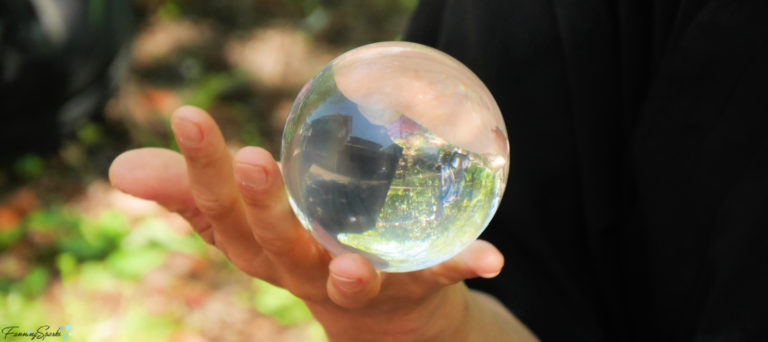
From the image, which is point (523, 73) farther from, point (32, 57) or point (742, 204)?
point (32, 57)

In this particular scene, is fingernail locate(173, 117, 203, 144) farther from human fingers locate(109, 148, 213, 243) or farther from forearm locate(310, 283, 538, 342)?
forearm locate(310, 283, 538, 342)

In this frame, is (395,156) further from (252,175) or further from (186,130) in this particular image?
(186,130)

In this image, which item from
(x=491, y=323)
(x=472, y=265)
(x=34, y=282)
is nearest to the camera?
(x=472, y=265)

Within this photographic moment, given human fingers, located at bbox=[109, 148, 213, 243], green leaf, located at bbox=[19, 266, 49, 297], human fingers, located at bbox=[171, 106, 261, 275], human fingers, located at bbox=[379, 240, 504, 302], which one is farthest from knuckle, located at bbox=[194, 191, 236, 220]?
green leaf, located at bbox=[19, 266, 49, 297]

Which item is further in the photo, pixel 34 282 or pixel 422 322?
pixel 34 282

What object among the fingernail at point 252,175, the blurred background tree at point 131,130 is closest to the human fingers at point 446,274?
the fingernail at point 252,175

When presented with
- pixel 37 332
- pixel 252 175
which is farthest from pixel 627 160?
pixel 37 332
